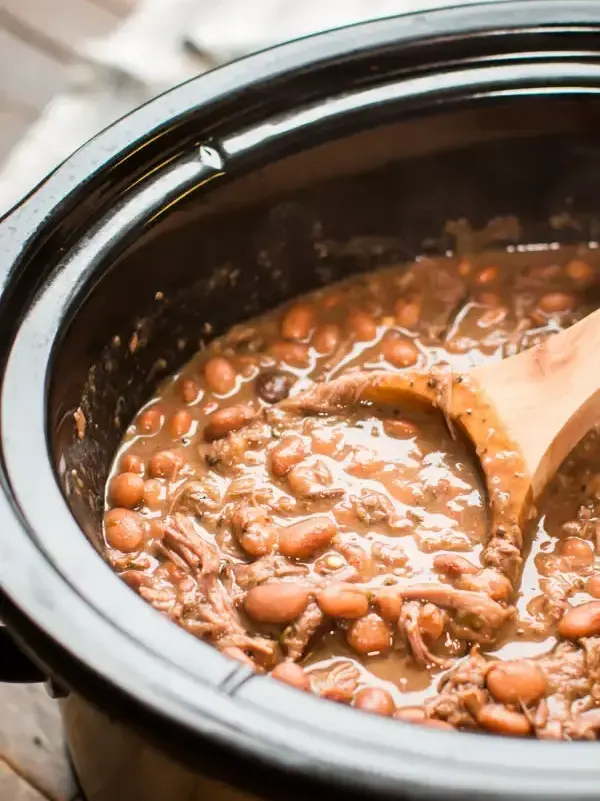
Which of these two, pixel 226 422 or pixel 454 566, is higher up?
pixel 226 422

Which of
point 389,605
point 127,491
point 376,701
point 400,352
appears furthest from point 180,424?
point 376,701

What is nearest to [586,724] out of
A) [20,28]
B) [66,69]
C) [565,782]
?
[565,782]

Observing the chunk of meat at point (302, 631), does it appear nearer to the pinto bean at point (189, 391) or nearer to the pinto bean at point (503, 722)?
the pinto bean at point (503, 722)

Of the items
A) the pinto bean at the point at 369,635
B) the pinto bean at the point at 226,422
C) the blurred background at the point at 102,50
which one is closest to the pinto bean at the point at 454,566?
the pinto bean at the point at 369,635

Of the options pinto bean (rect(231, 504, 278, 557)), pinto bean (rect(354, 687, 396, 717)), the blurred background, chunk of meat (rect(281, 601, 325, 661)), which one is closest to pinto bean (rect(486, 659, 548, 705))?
pinto bean (rect(354, 687, 396, 717))

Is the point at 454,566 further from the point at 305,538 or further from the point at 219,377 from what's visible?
the point at 219,377

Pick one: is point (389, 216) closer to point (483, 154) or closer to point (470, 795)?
point (483, 154)
